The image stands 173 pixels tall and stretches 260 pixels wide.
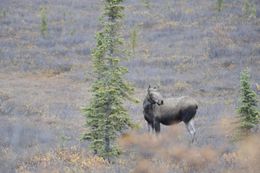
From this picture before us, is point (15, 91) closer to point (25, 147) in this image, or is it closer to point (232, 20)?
point (25, 147)

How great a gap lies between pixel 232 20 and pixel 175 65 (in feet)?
49.9

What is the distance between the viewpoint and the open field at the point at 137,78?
43.3 ft

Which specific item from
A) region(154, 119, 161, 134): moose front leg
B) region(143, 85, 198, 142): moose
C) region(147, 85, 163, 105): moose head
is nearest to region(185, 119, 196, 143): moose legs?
region(143, 85, 198, 142): moose

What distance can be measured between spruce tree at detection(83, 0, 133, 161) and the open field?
620 millimetres

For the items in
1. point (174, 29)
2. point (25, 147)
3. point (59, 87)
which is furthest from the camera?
point (174, 29)

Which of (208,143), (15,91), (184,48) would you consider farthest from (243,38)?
(208,143)

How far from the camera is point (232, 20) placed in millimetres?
53781

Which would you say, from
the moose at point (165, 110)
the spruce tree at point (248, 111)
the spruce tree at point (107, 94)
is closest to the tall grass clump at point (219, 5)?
the moose at point (165, 110)

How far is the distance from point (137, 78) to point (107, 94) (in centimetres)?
2265

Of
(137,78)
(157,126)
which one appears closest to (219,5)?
(137,78)

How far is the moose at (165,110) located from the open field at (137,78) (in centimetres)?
56

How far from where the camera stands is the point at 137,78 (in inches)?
1452

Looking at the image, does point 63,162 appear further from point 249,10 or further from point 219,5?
point 219,5

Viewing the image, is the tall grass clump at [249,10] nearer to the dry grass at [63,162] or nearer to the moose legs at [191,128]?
the moose legs at [191,128]
